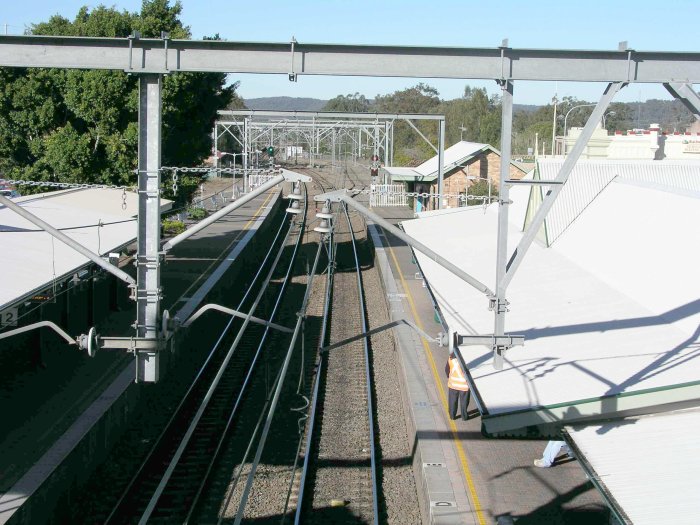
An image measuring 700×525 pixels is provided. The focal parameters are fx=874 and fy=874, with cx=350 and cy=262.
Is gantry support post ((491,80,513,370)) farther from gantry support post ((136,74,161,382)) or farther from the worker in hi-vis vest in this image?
the worker in hi-vis vest

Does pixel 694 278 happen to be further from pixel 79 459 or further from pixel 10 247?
pixel 10 247

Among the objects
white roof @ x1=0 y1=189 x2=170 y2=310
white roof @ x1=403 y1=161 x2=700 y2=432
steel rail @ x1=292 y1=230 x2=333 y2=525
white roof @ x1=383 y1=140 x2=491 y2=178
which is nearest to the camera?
white roof @ x1=403 y1=161 x2=700 y2=432

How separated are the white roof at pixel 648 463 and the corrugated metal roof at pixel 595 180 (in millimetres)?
8730

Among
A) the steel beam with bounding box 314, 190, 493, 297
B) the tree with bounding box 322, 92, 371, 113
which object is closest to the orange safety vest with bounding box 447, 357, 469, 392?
the steel beam with bounding box 314, 190, 493, 297

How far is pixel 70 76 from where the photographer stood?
24656 mm

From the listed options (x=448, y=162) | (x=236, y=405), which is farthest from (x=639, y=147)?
(x=236, y=405)

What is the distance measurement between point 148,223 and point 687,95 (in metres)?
4.72

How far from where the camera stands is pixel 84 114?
24.9 metres

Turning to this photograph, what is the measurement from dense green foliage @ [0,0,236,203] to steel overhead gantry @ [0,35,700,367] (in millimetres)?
17769

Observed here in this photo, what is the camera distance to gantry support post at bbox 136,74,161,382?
6715 millimetres

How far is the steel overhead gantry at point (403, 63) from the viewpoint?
7.09m

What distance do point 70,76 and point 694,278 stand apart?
18740mm

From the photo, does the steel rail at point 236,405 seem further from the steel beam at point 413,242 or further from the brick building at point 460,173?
the brick building at point 460,173

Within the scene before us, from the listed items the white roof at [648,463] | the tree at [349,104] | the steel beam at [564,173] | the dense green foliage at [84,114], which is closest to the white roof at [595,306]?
the white roof at [648,463]
